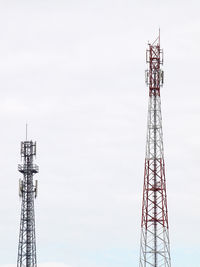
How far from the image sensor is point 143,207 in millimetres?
126812

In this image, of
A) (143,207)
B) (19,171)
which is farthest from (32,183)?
(143,207)

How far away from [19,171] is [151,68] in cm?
5540

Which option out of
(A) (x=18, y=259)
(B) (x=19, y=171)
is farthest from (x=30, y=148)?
(A) (x=18, y=259)

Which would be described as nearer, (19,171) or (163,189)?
(163,189)

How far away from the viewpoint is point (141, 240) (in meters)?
126

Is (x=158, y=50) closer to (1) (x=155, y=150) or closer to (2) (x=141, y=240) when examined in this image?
(1) (x=155, y=150)

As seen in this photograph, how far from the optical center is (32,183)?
175875mm

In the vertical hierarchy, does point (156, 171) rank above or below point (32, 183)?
below

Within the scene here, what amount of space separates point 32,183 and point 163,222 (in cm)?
5346

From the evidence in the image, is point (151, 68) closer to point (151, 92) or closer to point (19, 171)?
point (151, 92)

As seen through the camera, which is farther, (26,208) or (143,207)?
(26,208)

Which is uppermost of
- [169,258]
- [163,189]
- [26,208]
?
[26,208]

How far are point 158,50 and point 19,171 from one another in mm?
55822

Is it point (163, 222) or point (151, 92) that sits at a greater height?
point (151, 92)
